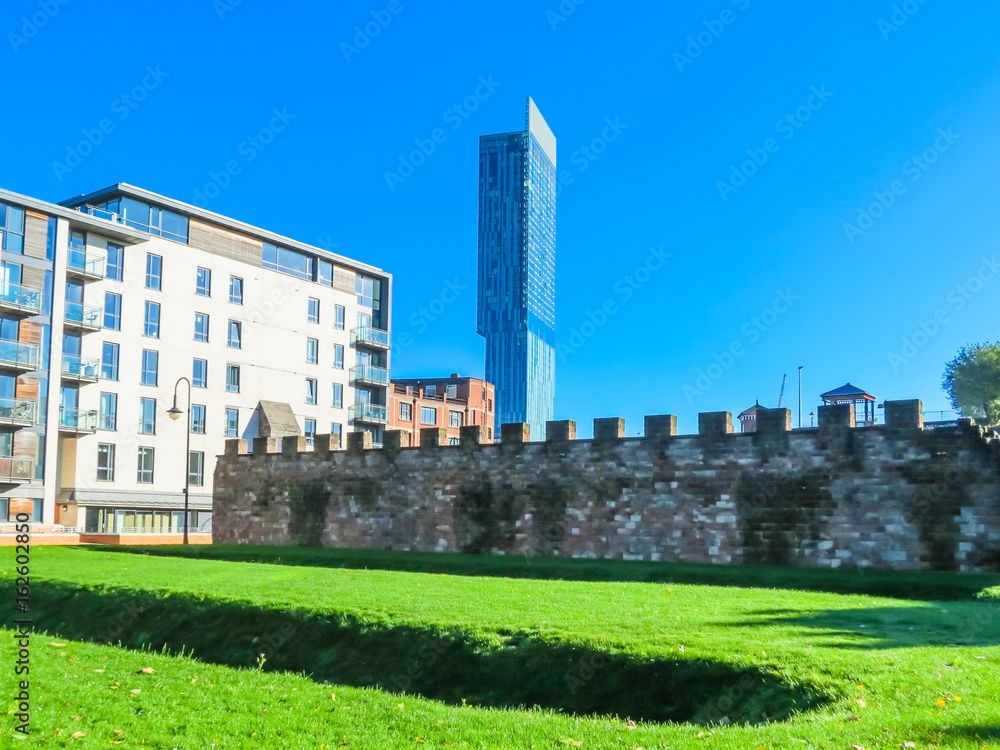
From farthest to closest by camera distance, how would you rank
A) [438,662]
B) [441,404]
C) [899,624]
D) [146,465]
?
[441,404] → [146,465] → [899,624] → [438,662]

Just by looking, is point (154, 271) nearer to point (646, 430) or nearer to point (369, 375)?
point (369, 375)

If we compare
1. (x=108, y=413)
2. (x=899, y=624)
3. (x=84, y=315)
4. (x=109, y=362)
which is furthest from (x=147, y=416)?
(x=899, y=624)

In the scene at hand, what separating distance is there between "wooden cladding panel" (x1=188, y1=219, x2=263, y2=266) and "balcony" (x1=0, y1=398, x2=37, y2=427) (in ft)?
47.8

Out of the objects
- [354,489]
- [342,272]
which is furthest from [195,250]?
[354,489]

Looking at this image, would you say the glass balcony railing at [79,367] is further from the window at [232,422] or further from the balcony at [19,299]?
the window at [232,422]

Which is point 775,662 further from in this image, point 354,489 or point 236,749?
point 354,489

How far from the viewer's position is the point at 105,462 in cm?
4816

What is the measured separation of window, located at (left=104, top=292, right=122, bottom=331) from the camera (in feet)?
159

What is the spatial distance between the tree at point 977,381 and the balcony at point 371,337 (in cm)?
4260

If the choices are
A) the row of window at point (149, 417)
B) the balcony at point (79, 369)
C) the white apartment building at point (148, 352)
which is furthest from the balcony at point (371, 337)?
the balcony at point (79, 369)

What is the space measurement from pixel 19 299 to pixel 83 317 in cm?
418

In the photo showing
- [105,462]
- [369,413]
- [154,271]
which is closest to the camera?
[105,462]

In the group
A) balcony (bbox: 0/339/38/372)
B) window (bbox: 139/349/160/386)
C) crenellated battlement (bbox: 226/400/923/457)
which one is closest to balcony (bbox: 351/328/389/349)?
window (bbox: 139/349/160/386)

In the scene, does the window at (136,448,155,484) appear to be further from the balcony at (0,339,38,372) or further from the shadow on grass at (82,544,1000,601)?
the shadow on grass at (82,544,1000,601)
